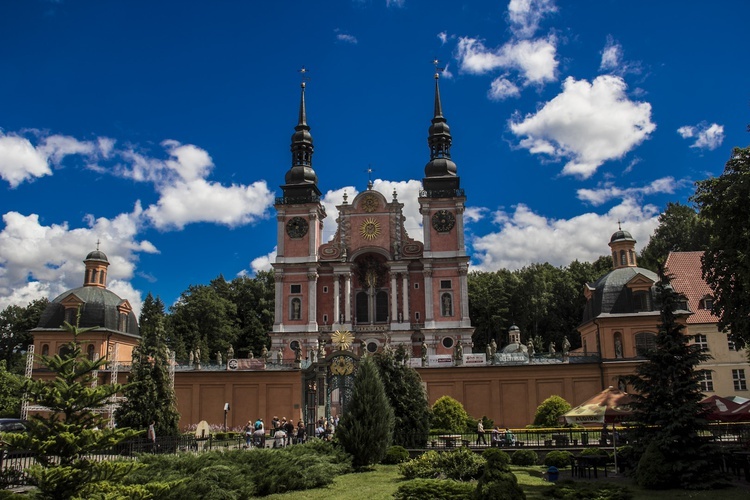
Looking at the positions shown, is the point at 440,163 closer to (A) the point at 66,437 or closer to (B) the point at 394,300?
(B) the point at 394,300

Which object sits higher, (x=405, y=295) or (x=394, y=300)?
(x=405, y=295)

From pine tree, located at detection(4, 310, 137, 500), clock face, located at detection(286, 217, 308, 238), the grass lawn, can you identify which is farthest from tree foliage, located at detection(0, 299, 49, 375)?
pine tree, located at detection(4, 310, 137, 500)

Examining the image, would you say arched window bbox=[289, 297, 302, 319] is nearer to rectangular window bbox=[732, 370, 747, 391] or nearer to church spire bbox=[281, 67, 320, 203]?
church spire bbox=[281, 67, 320, 203]

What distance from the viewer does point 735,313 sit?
21734 millimetres

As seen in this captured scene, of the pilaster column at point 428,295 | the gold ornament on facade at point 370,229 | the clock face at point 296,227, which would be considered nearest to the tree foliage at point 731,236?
the pilaster column at point 428,295

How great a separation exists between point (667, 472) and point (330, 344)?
38749 mm

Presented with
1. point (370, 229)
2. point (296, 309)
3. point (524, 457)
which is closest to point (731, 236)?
point (524, 457)

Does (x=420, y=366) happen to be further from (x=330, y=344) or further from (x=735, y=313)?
(x=735, y=313)

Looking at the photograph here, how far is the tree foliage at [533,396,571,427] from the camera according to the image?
124ft

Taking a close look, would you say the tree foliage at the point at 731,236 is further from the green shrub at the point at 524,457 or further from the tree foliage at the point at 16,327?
the tree foliage at the point at 16,327

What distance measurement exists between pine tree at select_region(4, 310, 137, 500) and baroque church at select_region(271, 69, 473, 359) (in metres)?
43.8

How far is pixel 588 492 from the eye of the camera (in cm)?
1628

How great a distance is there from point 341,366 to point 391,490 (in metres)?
11.9

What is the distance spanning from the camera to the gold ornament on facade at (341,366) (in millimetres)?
30016
